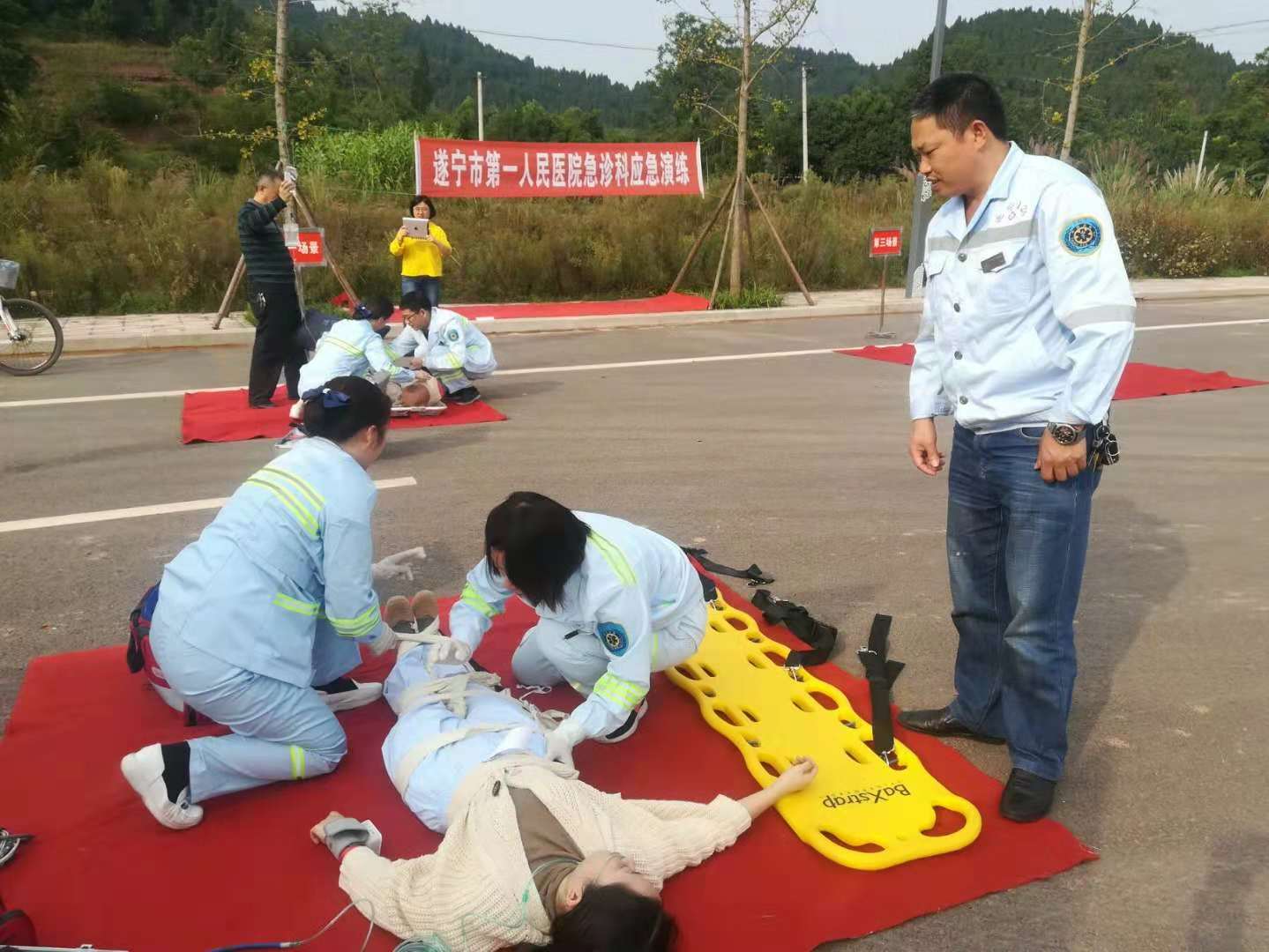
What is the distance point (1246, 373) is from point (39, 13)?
67.3m

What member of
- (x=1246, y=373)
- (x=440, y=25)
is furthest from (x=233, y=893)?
(x=440, y=25)

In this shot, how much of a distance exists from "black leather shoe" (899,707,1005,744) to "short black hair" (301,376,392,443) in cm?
190

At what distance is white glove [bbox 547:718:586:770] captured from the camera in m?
2.60

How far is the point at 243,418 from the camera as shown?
285 inches

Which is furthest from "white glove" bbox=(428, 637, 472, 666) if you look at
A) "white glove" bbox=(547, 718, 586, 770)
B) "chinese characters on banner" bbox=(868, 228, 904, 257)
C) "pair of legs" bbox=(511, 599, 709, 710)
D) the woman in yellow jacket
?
"chinese characters on banner" bbox=(868, 228, 904, 257)

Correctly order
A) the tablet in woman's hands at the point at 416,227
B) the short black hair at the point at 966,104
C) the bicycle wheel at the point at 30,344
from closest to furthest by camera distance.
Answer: the short black hair at the point at 966,104 → the bicycle wheel at the point at 30,344 → the tablet in woman's hands at the point at 416,227

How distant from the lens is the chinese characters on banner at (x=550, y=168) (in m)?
13.7

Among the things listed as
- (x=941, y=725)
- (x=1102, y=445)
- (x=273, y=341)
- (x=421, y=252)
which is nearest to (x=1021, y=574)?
(x=1102, y=445)

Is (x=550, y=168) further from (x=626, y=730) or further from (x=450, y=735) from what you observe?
(x=450, y=735)

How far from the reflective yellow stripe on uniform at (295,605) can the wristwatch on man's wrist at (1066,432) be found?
2.03 m

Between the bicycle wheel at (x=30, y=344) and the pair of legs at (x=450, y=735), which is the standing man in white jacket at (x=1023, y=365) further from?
the bicycle wheel at (x=30, y=344)

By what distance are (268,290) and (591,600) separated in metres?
5.77

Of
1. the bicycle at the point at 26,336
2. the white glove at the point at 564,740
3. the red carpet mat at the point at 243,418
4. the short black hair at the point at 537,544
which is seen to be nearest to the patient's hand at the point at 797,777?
the white glove at the point at 564,740

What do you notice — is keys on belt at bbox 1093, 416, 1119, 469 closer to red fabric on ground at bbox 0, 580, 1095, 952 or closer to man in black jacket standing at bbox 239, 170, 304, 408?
red fabric on ground at bbox 0, 580, 1095, 952
